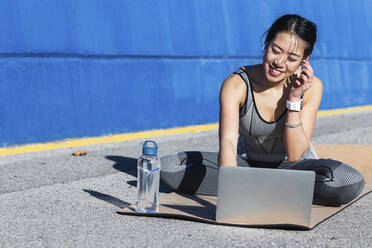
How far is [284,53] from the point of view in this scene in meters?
3.99

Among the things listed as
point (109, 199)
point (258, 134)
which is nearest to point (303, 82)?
point (258, 134)

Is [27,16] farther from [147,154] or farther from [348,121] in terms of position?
[348,121]

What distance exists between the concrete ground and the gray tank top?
0.65m

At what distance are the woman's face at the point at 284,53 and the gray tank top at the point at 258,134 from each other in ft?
0.93

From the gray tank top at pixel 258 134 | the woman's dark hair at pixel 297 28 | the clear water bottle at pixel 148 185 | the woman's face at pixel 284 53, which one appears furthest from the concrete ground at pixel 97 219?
the woman's dark hair at pixel 297 28

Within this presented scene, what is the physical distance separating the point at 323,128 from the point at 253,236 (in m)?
5.85

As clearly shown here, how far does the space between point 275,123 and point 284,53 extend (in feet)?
1.76

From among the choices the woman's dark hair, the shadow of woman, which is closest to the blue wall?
the shadow of woman

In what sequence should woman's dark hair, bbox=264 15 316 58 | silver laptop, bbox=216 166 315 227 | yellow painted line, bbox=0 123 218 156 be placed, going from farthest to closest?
1. yellow painted line, bbox=0 123 218 156
2. woman's dark hair, bbox=264 15 316 58
3. silver laptop, bbox=216 166 315 227

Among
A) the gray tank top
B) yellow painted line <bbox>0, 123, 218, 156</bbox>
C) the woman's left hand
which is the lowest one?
yellow painted line <bbox>0, 123, 218, 156</bbox>

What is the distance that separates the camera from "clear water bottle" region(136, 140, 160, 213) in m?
3.90

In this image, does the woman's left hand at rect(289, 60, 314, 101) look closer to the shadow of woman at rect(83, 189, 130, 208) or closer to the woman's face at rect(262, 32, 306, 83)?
the woman's face at rect(262, 32, 306, 83)

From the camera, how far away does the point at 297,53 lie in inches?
158

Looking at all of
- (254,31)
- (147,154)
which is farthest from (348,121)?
(147,154)
